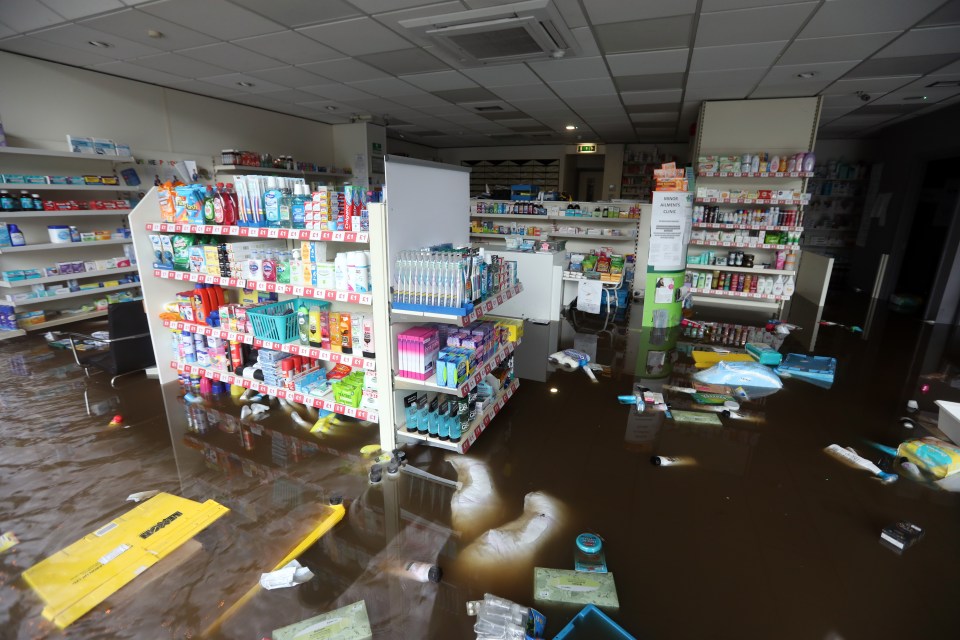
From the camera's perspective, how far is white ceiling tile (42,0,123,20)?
385 centimetres

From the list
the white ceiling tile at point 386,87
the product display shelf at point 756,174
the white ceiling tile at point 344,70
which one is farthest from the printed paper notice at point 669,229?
the white ceiling tile at point 344,70

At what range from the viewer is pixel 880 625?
6.55 ft

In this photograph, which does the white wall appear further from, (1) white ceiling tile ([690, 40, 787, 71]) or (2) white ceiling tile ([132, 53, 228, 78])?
(1) white ceiling tile ([690, 40, 787, 71])

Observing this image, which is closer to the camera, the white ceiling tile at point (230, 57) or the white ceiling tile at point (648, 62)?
the white ceiling tile at point (648, 62)

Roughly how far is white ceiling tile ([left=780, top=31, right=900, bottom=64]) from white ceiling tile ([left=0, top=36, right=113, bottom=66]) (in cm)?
795

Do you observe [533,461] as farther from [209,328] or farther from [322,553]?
[209,328]

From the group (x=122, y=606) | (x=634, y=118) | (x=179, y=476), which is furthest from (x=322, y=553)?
(x=634, y=118)

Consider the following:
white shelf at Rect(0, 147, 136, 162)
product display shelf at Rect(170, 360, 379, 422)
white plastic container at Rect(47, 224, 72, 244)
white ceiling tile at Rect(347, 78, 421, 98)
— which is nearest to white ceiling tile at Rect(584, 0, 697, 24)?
white ceiling tile at Rect(347, 78, 421, 98)

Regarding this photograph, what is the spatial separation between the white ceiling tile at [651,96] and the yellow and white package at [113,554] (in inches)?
283

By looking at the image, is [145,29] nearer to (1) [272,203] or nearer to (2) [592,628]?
(1) [272,203]

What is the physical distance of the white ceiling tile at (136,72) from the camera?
5.88 meters

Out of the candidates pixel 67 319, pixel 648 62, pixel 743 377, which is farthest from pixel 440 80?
pixel 67 319

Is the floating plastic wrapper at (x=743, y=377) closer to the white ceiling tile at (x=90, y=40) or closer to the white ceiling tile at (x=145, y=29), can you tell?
Result: the white ceiling tile at (x=145, y=29)

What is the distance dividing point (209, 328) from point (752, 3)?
5170 mm
